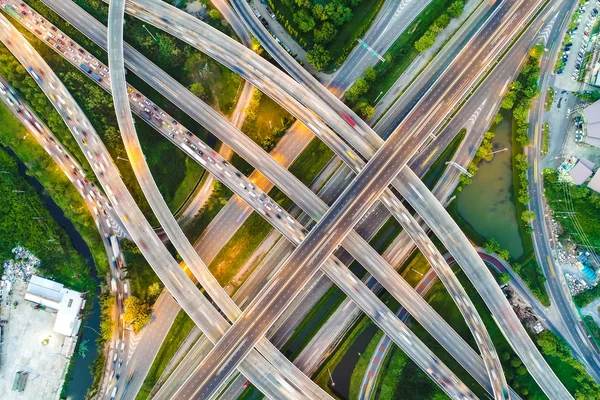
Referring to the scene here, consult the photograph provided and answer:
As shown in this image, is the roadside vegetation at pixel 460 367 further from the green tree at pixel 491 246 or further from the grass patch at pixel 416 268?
the green tree at pixel 491 246

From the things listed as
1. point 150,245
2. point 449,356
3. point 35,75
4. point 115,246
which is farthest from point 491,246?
point 35,75

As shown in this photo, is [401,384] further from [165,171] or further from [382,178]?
[165,171]

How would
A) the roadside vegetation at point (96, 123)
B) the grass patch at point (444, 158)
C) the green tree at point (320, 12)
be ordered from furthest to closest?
the grass patch at point (444, 158)
the roadside vegetation at point (96, 123)
the green tree at point (320, 12)

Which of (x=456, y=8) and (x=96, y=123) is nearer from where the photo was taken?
(x=456, y=8)

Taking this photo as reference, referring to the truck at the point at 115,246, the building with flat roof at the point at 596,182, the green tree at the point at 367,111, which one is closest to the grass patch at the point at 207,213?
the truck at the point at 115,246

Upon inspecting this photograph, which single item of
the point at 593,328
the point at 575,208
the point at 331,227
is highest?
the point at 575,208

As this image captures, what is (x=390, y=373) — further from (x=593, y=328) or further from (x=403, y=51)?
(x=403, y=51)
